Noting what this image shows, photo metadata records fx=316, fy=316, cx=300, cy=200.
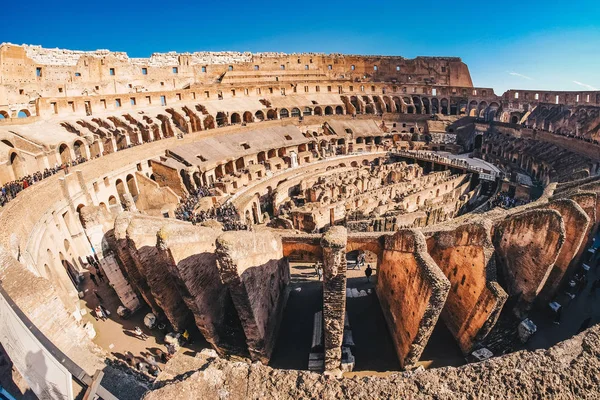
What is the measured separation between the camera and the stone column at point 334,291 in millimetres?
9281

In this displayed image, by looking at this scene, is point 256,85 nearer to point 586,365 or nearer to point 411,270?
point 411,270

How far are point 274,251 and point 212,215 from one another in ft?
31.7

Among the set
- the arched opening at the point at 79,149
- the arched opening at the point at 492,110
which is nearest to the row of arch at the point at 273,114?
the arched opening at the point at 79,149

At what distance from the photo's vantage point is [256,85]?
1631 inches

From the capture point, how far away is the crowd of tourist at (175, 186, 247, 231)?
18234 millimetres

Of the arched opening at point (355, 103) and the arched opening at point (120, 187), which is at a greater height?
the arched opening at point (355, 103)

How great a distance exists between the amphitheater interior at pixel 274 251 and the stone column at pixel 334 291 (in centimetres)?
7

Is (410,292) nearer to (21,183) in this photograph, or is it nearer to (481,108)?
(21,183)

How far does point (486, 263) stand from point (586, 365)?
4933mm

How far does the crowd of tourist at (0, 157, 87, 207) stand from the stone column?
14.9 m

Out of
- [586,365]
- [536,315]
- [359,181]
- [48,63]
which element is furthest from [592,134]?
[48,63]

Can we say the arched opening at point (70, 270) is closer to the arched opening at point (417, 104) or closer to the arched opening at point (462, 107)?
the arched opening at point (417, 104)

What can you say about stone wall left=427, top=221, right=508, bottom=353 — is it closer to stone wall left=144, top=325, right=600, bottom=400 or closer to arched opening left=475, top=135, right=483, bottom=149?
stone wall left=144, top=325, right=600, bottom=400

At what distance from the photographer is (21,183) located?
17.4 metres
